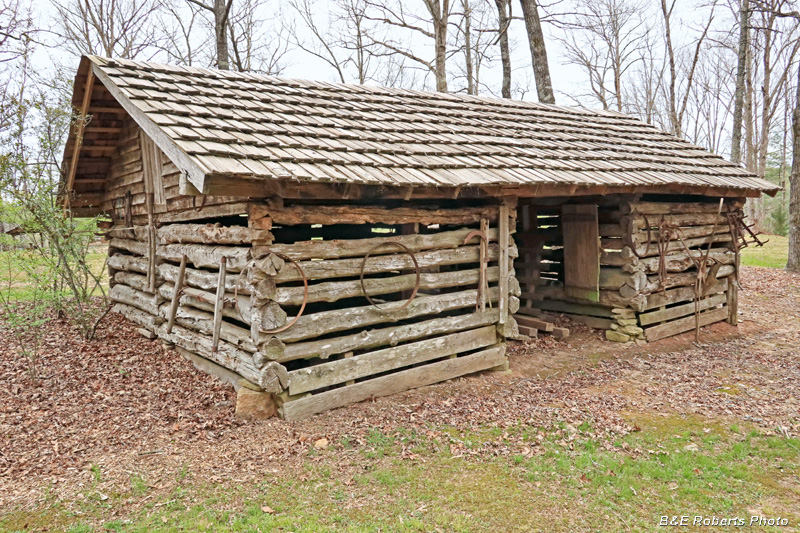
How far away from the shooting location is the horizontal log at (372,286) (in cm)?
541

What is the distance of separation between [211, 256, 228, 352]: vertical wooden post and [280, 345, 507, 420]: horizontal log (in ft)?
4.04

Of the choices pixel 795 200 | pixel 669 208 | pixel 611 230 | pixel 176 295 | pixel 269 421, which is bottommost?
pixel 269 421

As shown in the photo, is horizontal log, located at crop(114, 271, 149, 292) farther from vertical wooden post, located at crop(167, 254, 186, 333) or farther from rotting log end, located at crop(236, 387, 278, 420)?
rotting log end, located at crop(236, 387, 278, 420)

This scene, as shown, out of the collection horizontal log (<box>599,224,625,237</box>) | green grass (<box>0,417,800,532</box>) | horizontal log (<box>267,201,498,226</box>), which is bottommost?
green grass (<box>0,417,800,532</box>)

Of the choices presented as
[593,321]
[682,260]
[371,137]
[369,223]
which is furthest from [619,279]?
[371,137]

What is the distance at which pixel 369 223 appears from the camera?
7125 mm

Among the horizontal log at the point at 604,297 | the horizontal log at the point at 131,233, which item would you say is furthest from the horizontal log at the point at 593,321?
the horizontal log at the point at 131,233

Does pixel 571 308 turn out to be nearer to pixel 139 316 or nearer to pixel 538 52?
pixel 139 316

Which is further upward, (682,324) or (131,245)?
(131,245)

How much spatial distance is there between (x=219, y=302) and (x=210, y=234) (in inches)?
31.9

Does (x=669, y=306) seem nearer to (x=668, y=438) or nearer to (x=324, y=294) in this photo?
(x=668, y=438)

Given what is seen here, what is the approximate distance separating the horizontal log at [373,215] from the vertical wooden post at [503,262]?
13 cm

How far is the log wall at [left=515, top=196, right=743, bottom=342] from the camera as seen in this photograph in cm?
859

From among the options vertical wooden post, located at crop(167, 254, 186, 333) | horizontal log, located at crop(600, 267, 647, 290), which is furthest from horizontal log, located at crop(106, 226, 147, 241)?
horizontal log, located at crop(600, 267, 647, 290)
